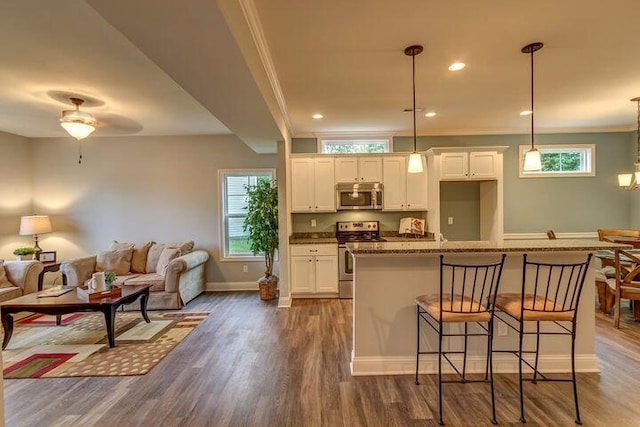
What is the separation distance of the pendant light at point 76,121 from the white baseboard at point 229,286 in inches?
119

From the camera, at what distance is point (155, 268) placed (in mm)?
4984

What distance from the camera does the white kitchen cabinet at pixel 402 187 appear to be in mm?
5215

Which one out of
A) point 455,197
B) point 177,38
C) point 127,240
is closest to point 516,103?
point 455,197

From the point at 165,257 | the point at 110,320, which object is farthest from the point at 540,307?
the point at 165,257

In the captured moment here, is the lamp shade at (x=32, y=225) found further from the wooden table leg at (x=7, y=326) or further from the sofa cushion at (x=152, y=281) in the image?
the wooden table leg at (x=7, y=326)

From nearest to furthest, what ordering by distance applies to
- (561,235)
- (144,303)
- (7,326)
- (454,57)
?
(454,57)
(7,326)
(144,303)
(561,235)

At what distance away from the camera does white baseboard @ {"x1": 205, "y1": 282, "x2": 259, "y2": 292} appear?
5570mm

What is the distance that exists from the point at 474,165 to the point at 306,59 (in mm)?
3335

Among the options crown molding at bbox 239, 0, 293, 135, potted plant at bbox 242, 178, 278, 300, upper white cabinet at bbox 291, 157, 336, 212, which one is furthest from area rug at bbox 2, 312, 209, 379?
crown molding at bbox 239, 0, 293, 135

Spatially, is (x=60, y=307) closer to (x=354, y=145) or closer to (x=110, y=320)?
(x=110, y=320)

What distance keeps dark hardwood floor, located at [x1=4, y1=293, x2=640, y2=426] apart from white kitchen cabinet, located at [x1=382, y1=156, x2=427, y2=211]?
8.94 ft

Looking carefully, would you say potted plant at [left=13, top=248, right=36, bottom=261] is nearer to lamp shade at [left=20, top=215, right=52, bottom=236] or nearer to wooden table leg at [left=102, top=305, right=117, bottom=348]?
lamp shade at [left=20, top=215, right=52, bottom=236]

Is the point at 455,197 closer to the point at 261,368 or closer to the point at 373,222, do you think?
the point at 373,222

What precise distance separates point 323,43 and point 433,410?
295cm
